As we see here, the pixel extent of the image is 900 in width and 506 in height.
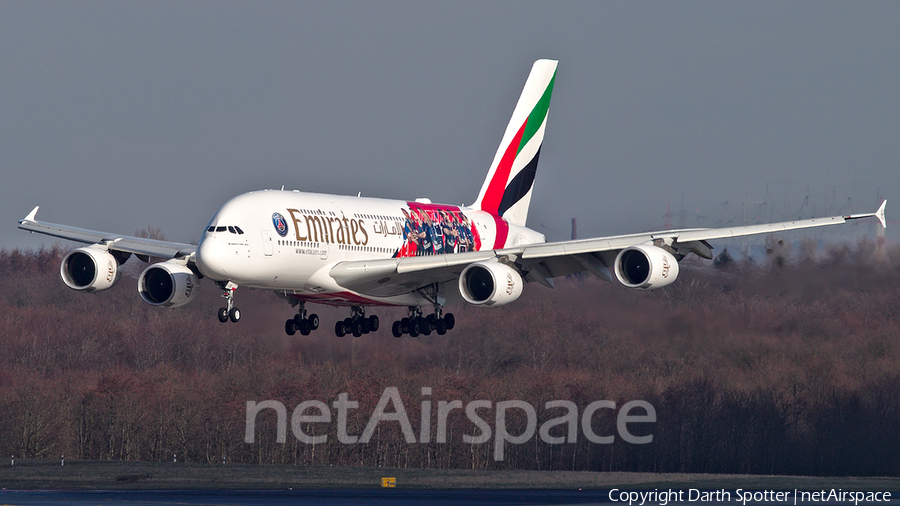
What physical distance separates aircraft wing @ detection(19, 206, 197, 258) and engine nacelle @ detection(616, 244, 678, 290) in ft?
45.5

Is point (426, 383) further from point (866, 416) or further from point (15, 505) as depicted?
point (15, 505)

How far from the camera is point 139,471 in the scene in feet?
269

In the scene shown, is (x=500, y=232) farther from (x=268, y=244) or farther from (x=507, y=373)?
(x=507, y=373)

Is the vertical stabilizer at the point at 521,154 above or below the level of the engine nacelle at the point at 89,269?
above

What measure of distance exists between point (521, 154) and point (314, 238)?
1659 centimetres

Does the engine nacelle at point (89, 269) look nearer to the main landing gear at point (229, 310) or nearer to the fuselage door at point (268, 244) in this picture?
the main landing gear at point (229, 310)

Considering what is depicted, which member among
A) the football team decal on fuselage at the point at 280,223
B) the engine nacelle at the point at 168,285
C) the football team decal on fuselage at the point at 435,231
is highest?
the football team decal on fuselage at the point at 435,231

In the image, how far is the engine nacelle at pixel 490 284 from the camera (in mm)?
36969

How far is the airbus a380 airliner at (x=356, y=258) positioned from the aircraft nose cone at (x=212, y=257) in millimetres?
28

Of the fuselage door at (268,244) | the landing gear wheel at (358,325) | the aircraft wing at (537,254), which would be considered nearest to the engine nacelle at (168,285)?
the fuselage door at (268,244)

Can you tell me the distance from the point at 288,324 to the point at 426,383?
31723mm

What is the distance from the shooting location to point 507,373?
6975cm

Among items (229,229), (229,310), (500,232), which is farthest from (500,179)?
(229,229)

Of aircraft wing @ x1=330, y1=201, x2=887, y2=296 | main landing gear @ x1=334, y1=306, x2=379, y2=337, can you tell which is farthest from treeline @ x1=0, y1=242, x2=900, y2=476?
aircraft wing @ x1=330, y1=201, x2=887, y2=296
